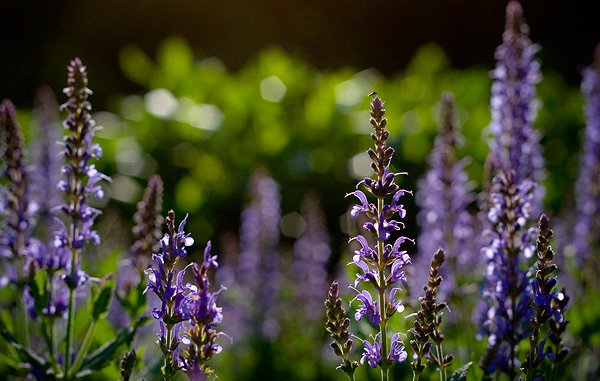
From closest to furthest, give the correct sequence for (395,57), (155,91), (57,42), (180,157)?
(180,157), (155,91), (395,57), (57,42)

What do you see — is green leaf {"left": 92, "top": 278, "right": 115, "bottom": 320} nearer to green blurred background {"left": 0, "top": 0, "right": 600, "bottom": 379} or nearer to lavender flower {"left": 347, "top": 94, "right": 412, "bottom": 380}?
lavender flower {"left": 347, "top": 94, "right": 412, "bottom": 380}

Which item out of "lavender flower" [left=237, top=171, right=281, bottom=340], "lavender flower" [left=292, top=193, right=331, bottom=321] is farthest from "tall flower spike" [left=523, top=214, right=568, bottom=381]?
"lavender flower" [left=292, top=193, right=331, bottom=321]

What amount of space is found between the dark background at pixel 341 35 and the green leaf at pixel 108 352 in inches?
465

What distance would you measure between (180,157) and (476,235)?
4900 mm

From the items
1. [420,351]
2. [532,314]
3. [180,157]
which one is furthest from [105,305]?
[180,157]

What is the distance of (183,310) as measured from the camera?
2549mm

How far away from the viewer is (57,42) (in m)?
16.2

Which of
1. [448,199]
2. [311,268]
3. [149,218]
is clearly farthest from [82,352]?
[311,268]

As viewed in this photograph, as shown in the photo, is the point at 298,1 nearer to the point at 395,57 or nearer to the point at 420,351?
the point at 395,57

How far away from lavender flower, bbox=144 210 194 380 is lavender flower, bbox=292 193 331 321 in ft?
11.6

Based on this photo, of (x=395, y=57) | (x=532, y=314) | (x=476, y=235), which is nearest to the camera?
(x=532, y=314)

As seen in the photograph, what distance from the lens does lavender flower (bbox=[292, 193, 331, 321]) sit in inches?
242

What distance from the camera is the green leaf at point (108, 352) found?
3064 mm

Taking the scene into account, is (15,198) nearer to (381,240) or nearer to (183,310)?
(183,310)
